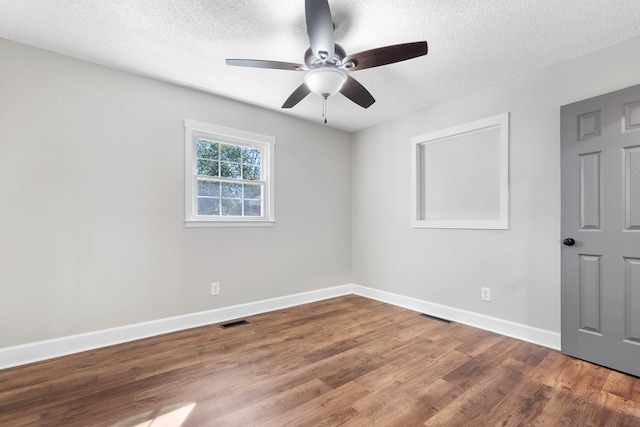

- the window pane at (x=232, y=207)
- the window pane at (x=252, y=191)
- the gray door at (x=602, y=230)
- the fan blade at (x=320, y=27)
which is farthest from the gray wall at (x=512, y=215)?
the fan blade at (x=320, y=27)

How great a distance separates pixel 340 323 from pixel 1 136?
3435 millimetres

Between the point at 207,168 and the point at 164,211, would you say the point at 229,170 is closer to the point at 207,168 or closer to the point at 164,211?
the point at 207,168

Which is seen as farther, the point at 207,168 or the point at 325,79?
the point at 207,168

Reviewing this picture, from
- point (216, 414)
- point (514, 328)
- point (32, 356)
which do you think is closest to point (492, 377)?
point (514, 328)

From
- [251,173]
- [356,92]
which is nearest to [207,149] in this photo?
[251,173]

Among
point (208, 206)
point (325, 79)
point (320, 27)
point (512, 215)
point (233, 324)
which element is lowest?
point (233, 324)

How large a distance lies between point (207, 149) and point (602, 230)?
3802 mm

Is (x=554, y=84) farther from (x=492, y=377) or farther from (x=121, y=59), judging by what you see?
(x=121, y=59)

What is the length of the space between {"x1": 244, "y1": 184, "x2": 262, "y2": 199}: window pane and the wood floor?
164 cm

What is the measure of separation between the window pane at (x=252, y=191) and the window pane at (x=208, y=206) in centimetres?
39

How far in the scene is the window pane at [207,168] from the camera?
3314 mm

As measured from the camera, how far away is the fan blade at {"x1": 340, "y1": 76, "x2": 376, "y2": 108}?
2.34 m

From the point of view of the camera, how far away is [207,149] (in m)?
3.38

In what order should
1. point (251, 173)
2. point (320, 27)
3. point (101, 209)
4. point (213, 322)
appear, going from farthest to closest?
1. point (251, 173)
2. point (213, 322)
3. point (101, 209)
4. point (320, 27)
